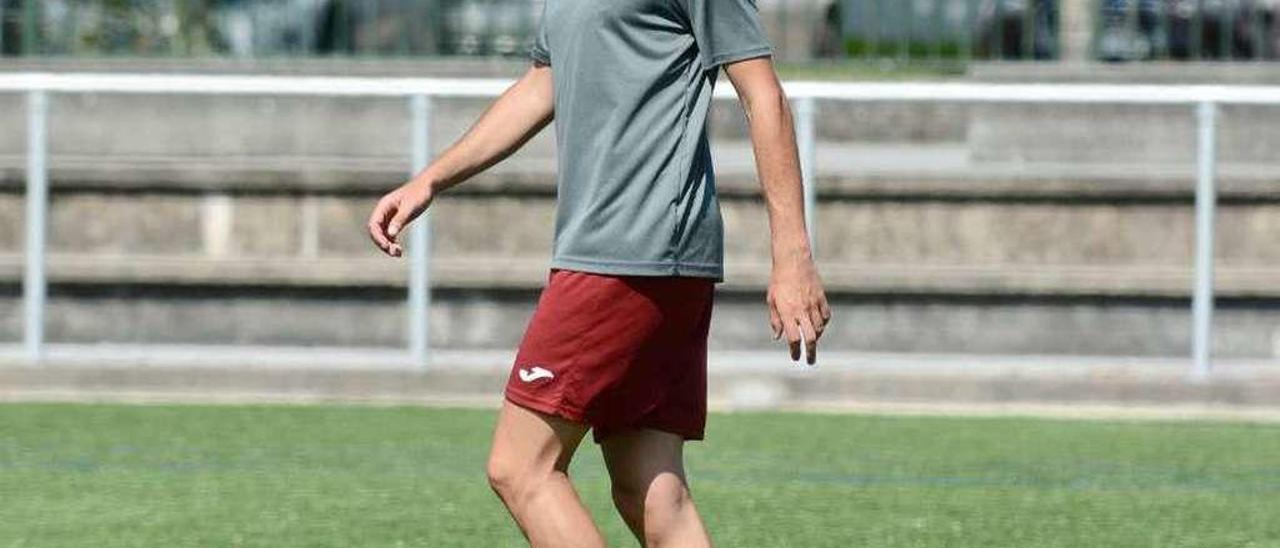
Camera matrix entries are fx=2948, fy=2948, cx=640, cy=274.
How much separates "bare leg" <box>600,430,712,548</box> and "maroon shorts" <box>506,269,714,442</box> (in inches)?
2.5

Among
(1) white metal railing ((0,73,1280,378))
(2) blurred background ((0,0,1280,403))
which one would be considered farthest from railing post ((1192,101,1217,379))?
(2) blurred background ((0,0,1280,403))

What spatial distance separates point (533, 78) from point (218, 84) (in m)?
7.48

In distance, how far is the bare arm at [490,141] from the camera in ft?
17.8

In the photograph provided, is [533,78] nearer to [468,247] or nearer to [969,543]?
A: [969,543]

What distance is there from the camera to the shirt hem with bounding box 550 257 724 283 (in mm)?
5047

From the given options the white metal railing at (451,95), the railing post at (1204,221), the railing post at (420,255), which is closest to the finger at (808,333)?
the white metal railing at (451,95)

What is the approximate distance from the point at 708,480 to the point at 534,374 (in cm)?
414

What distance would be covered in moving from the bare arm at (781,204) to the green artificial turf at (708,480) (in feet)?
9.10

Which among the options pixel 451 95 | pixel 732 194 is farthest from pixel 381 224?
pixel 732 194

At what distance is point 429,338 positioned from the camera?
Answer: 1341cm

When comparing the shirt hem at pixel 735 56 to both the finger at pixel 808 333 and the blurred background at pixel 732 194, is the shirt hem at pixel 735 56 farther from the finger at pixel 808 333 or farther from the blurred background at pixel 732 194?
the blurred background at pixel 732 194

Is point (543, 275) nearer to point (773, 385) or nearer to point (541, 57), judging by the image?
point (773, 385)

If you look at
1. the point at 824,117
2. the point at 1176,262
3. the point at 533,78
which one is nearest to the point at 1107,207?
the point at 1176,262

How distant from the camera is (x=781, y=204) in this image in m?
4.98
